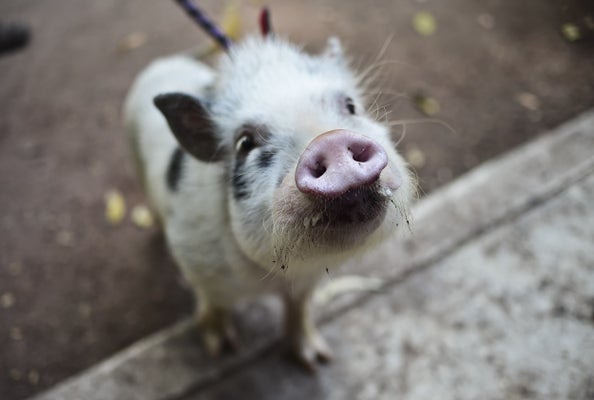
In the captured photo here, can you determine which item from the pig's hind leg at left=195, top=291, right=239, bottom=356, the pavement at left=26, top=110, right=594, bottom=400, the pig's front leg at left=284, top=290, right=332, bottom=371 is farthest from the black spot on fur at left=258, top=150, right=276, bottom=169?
the pavement at left=26, top=110, right=594, bottom=400

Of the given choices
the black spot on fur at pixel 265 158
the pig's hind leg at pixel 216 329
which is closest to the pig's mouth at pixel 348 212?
the black spot on fur at pixel 265 158

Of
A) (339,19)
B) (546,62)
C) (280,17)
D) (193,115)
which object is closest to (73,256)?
(193,115)

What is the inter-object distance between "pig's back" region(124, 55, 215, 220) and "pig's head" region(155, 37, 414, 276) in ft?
1.32

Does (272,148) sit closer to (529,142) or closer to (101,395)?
(101,395)

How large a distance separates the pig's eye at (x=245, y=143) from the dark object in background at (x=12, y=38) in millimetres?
3663

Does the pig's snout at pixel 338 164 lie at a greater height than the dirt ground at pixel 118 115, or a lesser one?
greater

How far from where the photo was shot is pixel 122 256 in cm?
282

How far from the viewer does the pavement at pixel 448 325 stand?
212 cm

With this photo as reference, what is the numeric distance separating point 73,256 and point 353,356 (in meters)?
1.86

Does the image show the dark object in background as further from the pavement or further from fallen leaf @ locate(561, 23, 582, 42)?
fallen leaf @ locate(561, 23, 582, 42)

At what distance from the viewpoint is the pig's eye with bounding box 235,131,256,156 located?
1.58m

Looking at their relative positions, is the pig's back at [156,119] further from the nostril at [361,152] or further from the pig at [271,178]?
the nostril at [361,152]

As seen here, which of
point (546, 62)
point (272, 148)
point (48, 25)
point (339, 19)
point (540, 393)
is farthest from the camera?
point (48, 25)

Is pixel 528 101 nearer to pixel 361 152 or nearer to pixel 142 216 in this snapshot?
pixel 361 152
